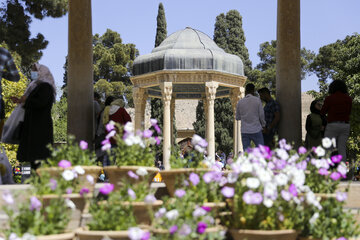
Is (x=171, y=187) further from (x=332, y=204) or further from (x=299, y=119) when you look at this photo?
(x=299, y=119)

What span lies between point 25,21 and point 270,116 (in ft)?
51.3

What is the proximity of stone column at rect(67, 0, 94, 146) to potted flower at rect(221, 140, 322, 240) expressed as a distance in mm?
3831

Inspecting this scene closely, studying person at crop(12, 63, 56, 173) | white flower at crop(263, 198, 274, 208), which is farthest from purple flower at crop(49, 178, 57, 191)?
person at crop(12, 63, 56, 173)

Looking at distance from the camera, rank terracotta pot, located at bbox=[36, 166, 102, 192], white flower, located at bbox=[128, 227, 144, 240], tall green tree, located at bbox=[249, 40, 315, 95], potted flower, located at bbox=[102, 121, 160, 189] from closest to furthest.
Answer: white flower, located at bbox=[128, 227, 144, 240], terracotta pot, located at bbox=[36, 166, 102, 192], potted flower, located at bbox=[102, 121, 160, 189], tall green tree, located at bbox=[249, 40, 315, 95]

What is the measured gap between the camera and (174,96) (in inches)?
797

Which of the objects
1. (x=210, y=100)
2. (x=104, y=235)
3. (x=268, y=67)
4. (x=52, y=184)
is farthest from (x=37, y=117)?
(x=268, y=67)

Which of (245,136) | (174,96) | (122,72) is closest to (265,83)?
(122,72)

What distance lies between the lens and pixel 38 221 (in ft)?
10.9

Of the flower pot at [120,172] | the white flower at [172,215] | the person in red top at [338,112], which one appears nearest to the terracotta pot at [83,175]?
the flower pot at [120,172]

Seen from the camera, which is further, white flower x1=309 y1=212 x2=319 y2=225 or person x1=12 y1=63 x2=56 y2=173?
person x1=12 y1=63 x2=56 y2=173

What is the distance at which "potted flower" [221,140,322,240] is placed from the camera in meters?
3.43

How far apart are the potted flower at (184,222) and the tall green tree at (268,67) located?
33.9 metres

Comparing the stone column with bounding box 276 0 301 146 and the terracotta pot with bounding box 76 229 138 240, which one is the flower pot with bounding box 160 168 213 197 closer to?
the terracotta pot with bounding box 76 229 138 240

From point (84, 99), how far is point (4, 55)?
4.48 ft
